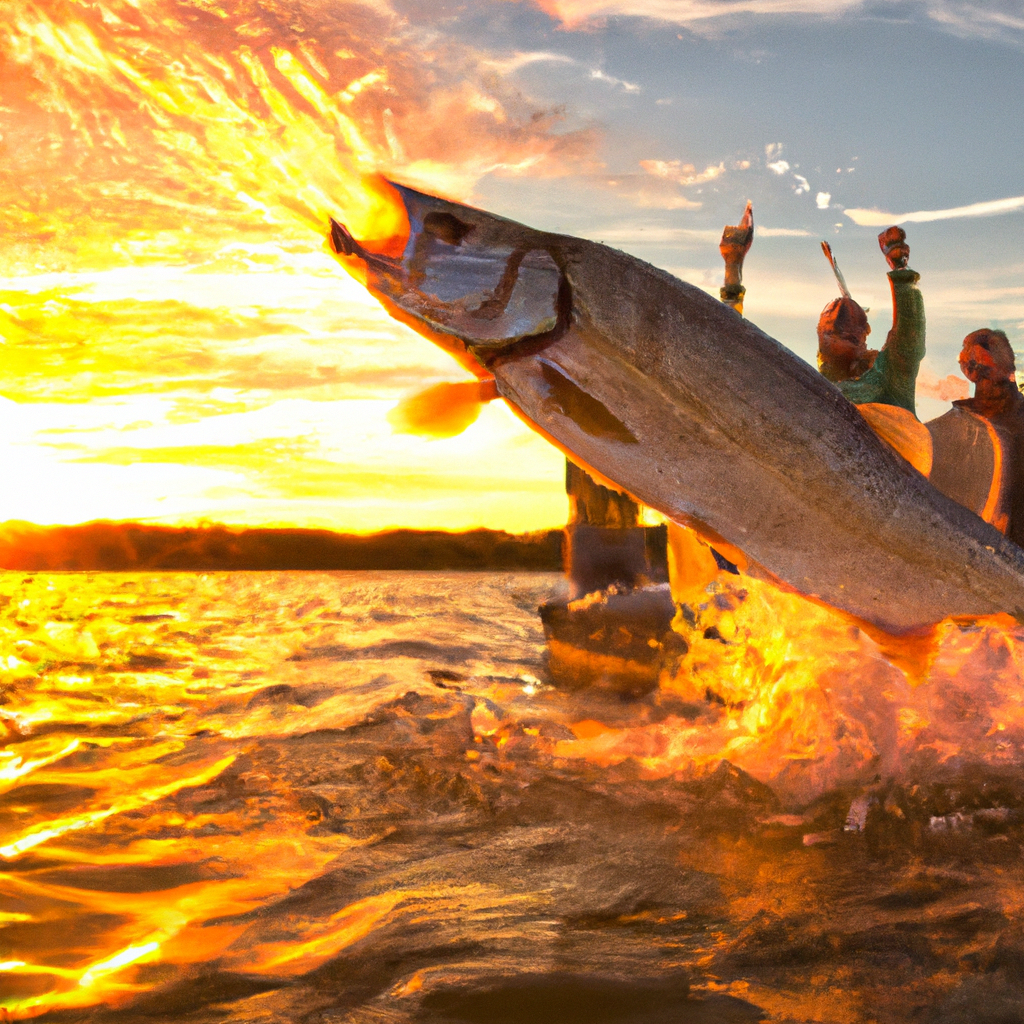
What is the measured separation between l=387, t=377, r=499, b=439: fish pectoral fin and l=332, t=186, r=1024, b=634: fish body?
134 millimetres

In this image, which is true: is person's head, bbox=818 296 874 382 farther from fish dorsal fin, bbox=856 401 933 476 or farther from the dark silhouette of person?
fish dorsal fin, bbox=856 401 933 476

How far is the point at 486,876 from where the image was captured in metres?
3.03

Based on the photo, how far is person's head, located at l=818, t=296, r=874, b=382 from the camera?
627 cm

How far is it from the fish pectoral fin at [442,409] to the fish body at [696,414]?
134 millimetres

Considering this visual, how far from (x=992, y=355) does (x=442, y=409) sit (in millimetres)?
3693

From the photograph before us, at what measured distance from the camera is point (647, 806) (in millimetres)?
3857

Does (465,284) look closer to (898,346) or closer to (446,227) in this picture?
(446,227)

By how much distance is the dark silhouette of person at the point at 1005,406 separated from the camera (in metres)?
5.08

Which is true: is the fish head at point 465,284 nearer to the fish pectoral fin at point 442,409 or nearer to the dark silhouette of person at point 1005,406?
the fish pectoral fin at point 442,409

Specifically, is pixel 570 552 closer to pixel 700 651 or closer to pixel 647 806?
pixel 700 651

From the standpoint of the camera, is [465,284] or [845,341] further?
[845,341]

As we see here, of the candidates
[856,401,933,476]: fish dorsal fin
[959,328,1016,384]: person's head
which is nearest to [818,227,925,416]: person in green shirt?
[959,328,1016,384]: person's head

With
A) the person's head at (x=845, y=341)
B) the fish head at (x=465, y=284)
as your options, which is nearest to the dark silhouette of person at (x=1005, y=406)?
the person's head at (x=845, y=341)

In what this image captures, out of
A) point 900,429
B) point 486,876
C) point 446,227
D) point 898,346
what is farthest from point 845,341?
point 486,876
